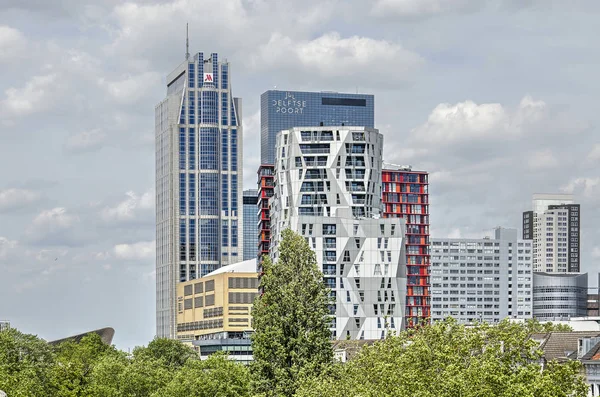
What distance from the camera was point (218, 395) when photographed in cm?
15925

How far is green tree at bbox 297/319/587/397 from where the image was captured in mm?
81250

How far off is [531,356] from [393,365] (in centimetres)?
1170

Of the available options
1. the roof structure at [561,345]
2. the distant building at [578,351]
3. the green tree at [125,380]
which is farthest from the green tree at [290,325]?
the green tree at [125,380]

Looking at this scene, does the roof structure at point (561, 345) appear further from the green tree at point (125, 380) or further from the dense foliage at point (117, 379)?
the green tree at point (125, 380)

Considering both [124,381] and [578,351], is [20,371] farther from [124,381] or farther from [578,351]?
[578,351]

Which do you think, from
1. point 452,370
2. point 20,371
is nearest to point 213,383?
point 20,371

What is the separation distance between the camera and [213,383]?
161 meters

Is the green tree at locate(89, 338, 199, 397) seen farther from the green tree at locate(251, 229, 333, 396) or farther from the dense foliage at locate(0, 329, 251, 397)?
the green tree at locate(251, 229, 333, 396)

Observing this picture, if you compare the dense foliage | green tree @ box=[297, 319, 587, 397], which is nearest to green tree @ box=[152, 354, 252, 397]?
the dense foliage

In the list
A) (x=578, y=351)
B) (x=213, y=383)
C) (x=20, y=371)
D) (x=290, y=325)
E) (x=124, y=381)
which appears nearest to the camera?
(x=290, y=325)

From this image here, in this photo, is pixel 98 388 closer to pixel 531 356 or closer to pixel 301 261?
pixel 301 261

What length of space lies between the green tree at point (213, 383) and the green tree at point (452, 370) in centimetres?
5491

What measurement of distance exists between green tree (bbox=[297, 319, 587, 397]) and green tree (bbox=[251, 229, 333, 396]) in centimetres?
390

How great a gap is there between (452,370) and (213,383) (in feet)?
271
